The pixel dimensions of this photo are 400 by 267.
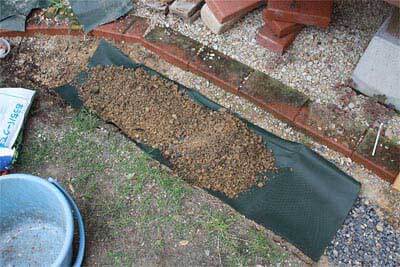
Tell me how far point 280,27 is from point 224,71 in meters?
0.48

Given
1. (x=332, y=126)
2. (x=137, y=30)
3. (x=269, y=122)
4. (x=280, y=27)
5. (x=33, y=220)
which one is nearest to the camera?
(x=33, y=220)

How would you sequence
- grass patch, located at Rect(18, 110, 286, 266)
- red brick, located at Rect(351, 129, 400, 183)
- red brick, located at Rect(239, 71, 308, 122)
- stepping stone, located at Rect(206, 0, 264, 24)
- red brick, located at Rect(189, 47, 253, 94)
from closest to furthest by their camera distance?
grass patch, located at Rect(18, 110, 286, 266), red brick, located at Rect(351, 129, 400, 183), red brick, located at Rect(239, 71, 308, 122), red brick, located at Rect(189, 47, 253, 94), stepping stone, located at Rect(206, 0, 264, 24)

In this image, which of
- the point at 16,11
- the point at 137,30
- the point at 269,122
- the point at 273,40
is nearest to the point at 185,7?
the point at 137,30

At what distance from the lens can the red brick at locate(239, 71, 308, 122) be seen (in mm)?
2930

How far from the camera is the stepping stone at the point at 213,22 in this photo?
10.7 feet

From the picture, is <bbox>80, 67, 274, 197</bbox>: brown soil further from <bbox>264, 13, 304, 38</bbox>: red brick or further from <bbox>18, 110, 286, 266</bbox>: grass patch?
<bbox>264, 13, 304, 38</bbox>: red brick

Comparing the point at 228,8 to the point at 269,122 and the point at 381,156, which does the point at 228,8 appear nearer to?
the point at 269,122

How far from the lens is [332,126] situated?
2.86m

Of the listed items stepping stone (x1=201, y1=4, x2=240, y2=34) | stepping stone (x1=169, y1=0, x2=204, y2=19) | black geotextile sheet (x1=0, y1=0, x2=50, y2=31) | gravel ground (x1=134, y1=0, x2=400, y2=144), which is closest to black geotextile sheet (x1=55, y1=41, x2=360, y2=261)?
gravel ground (x1=134, y1=0, x2=400, y2=144)

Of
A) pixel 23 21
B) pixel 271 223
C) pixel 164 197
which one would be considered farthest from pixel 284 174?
pixel 23 21

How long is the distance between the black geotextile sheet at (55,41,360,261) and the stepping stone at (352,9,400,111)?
591mm

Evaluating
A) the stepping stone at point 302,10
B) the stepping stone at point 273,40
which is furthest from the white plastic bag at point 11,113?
the stepping stone at point 302,10

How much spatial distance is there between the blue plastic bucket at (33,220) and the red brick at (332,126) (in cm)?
148

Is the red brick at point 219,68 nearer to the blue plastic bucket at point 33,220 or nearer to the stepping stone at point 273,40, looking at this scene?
the stepping stone at point 273,40
